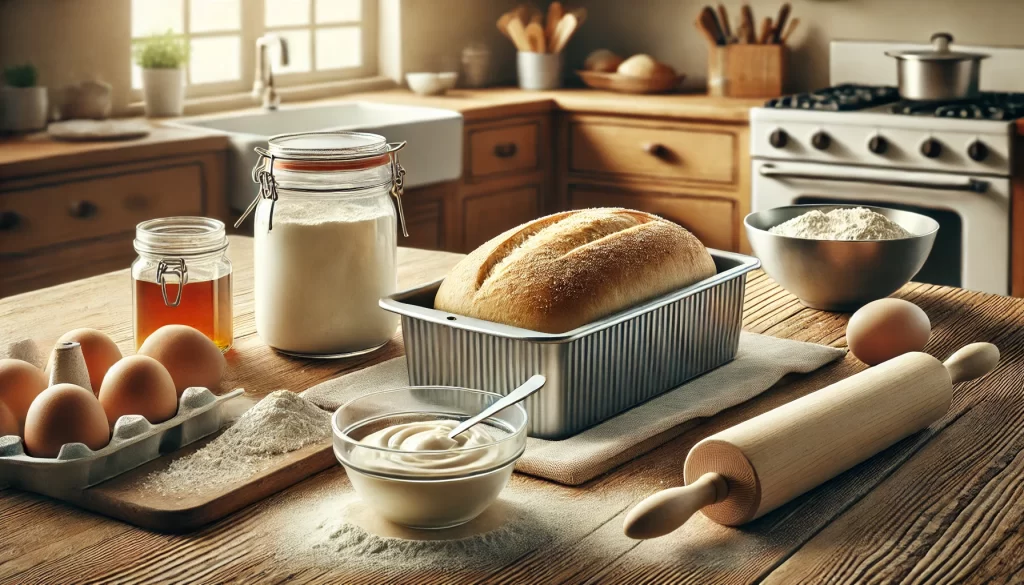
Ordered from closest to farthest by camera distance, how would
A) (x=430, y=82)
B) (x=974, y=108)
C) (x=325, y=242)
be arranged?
1. (x=325, y=242)
2. (x=974, y=108)
3. (x=430, y=82)

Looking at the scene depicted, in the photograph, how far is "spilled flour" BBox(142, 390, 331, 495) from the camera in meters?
0.93

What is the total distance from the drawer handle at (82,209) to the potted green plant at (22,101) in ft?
1.48

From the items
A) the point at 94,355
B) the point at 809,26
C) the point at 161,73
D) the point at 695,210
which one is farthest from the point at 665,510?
the point at 809,26

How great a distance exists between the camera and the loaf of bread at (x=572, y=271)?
3.49 ft

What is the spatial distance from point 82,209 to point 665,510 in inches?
85.8

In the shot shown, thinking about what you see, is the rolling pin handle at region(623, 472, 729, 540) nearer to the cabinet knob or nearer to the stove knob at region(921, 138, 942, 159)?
the stove knob at region(921, 138, 942, 159)

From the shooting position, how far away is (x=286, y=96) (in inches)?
152

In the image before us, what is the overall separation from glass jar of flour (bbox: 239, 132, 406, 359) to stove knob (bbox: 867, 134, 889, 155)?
7.52 ft

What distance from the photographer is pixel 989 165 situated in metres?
3.12

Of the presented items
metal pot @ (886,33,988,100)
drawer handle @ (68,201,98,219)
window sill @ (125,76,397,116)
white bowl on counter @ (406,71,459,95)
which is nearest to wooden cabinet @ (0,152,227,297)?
drawer handle @ (68,201,98,219)

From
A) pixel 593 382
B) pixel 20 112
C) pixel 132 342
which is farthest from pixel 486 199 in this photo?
pixel 593 382

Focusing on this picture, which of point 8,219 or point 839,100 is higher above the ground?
point 839,100

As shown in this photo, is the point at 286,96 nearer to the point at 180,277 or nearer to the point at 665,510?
the point at 180,277

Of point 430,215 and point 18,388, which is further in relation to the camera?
point 430,215
